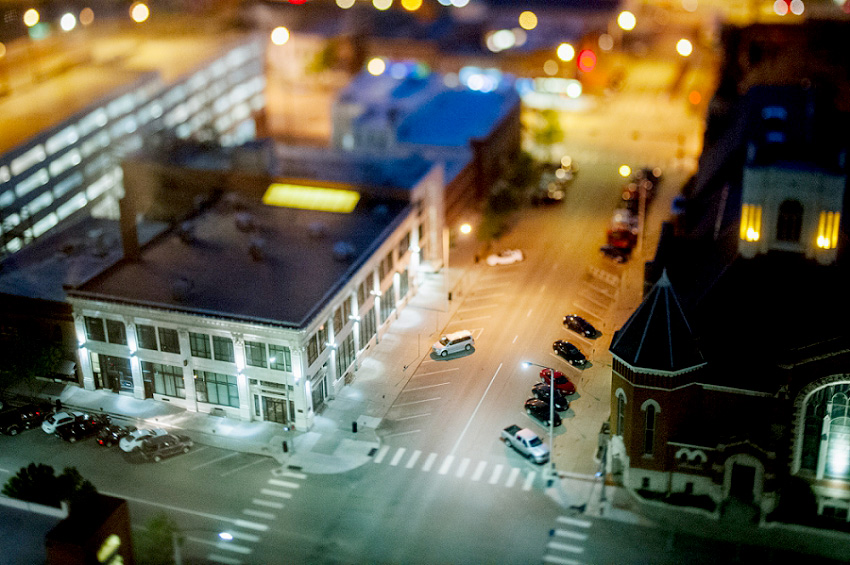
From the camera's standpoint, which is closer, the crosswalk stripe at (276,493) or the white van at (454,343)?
the crosswalk stripe at (276,493)

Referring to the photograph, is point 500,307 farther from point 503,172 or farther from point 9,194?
point 9,194

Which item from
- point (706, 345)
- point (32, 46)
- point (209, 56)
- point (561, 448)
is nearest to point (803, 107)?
point (706, 345)

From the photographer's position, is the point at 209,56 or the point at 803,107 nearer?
the point at 803,107

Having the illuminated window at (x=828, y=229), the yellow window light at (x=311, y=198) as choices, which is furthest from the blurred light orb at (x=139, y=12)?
the illuminated window at (x=828, y=229)

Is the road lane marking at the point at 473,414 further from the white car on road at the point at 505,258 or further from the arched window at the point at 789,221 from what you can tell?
the arched window at the point at 789,221

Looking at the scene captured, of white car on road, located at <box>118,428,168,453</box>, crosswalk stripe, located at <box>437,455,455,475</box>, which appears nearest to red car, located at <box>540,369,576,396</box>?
crosswalk stripe, located at <box>437,455,455,475</box>

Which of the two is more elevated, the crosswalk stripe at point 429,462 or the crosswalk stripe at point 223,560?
the crosswalk stripe at point 429,462

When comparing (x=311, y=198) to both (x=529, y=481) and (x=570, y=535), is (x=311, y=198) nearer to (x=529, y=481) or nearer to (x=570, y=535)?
(x=529, y=481)
